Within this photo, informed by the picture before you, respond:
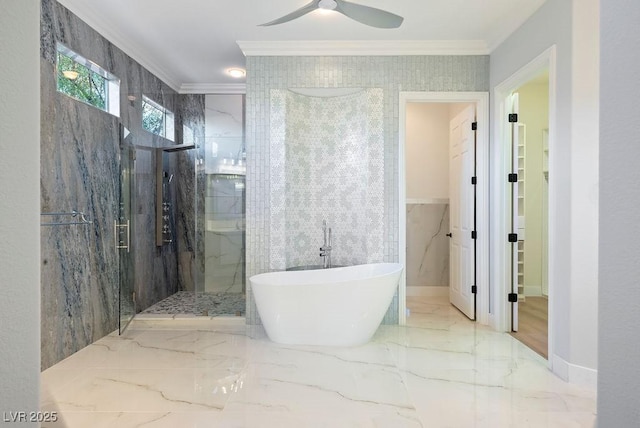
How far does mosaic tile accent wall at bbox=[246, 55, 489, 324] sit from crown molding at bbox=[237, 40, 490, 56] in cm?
5

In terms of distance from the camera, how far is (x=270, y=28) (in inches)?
141

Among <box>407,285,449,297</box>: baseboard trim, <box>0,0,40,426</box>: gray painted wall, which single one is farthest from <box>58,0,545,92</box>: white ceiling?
<box>407,285,449,297</box>: baseboard trim

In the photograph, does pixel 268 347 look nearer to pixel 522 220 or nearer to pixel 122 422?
pixel 122 422

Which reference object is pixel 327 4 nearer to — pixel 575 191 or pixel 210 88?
pixel 575 191

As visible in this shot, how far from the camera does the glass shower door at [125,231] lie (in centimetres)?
374

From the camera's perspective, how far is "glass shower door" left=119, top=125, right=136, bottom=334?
12.3 ft

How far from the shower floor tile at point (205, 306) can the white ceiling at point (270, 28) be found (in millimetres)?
2575

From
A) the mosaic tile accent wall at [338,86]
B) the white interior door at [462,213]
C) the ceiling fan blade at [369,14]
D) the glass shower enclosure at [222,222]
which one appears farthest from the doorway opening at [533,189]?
the glass shower enclosure at [222,222]

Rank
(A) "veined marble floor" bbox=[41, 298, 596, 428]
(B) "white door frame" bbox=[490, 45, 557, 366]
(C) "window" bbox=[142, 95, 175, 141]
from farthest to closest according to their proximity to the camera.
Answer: (C) "window" bbox=[142, 95, 175, 141] < (B) "white door frame" bbox=[490, 45, 557, 366] < (A) "veined marble floor" bbox=[41, 298, 596, 428]

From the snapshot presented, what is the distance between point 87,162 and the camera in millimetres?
3260

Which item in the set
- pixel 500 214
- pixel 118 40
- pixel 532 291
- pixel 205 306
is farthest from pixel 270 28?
pixel 532 291

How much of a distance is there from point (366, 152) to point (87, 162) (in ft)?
8.30

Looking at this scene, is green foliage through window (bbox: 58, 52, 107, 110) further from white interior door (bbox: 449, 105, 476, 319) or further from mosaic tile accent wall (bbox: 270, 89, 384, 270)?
white interior door (bbox: 449, 105, 476, 319)

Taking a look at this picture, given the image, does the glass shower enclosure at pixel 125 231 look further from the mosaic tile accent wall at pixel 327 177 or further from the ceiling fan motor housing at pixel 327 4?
the ceiling fan motor housing at pixel 327 4
